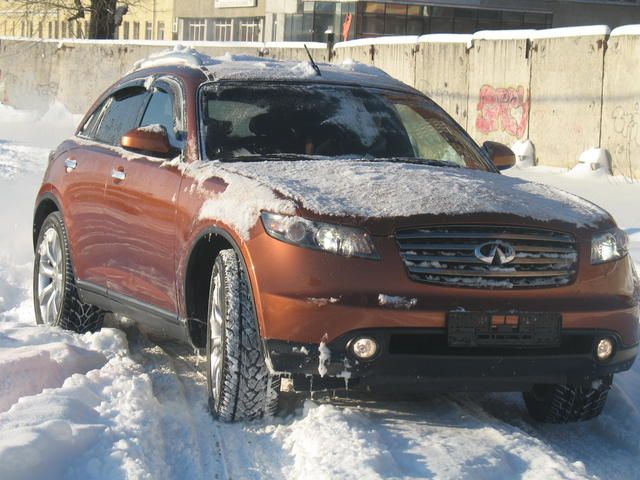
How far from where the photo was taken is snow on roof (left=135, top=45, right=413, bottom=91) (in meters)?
6.07

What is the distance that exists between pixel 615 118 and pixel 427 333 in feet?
41.9

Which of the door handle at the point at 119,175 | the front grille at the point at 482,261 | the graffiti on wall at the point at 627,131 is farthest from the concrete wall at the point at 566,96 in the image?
the front grille at the point at 482,261

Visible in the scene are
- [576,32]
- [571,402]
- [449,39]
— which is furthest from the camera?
[449,39]

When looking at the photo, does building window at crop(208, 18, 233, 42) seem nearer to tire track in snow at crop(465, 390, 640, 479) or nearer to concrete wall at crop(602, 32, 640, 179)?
concrete wall at crop(602, 32, 640, 179)

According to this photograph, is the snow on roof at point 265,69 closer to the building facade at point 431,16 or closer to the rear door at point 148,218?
the rear door at point 148,218

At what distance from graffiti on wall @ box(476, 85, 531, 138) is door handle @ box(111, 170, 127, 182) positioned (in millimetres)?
13156

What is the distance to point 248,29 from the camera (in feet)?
176

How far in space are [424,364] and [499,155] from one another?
210 centimetres

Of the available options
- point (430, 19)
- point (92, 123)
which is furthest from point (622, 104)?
point (430, 19)

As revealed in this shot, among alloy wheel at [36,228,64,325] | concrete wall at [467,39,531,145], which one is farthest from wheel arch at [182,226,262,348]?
concrete wall at [467,39,531,145]

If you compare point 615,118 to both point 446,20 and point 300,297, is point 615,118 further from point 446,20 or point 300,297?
point 446,20

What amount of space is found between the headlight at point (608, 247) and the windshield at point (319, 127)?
117 centimetres

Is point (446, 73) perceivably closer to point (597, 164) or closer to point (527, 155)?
point (527, 155)

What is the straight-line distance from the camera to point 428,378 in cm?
453
